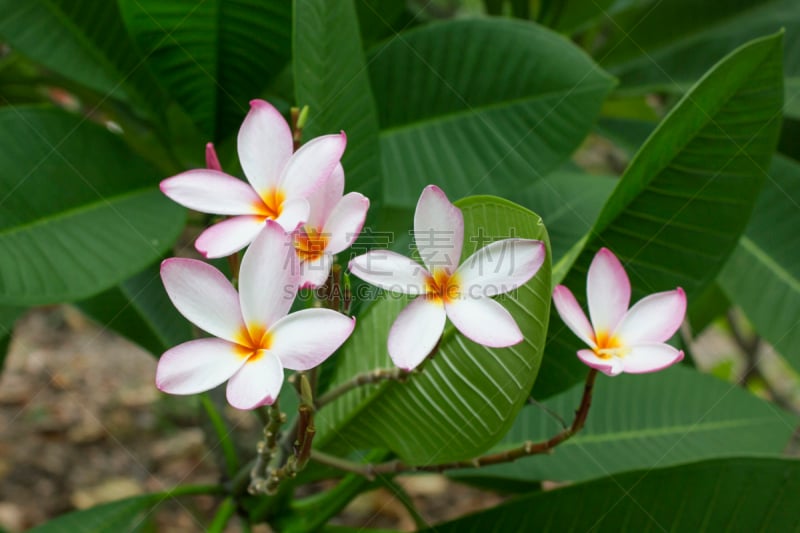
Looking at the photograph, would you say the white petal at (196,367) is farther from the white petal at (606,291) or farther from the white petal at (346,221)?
the white petal at (606,291)

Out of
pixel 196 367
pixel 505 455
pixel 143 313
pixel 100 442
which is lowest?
pixel 100 442

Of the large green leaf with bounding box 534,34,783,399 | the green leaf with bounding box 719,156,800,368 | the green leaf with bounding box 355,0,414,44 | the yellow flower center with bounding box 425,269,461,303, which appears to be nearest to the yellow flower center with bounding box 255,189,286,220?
the yellow flower center with bounding box 425,269,461,303

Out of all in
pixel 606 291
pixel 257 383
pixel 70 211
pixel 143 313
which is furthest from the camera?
pixel 143 313

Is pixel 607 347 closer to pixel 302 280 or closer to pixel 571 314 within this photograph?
pixel 571 314

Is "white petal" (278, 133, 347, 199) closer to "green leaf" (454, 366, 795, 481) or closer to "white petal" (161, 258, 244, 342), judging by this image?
"white petal" (161, 258, 244, 342)

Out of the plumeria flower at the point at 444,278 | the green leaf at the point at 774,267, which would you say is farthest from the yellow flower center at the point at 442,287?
the green leaf at the point at 774,267

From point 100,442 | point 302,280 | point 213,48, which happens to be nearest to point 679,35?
point 213,48

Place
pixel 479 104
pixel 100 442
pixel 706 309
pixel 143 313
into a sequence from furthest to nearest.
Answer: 1. pixel 100 442
2. pixel 706 309
3. pixel 143 313
4. pixel 479 104
